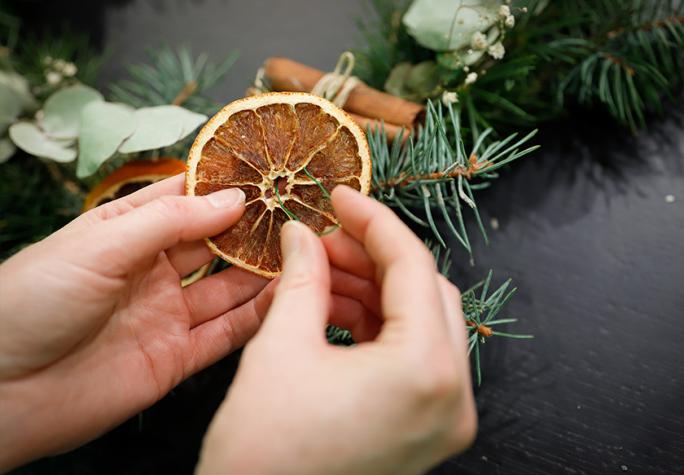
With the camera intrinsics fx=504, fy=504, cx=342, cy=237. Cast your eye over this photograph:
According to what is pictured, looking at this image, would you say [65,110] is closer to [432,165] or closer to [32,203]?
[32,203]

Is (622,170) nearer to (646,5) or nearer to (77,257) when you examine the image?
(646,5)

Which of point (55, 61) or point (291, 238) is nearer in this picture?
point (291, 238)

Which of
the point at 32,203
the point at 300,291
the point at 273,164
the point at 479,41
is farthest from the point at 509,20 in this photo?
the point at 32,203

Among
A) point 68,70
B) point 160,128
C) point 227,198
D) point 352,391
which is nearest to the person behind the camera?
point 352,391

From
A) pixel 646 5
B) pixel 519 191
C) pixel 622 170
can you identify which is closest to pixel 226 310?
pixel 519 191

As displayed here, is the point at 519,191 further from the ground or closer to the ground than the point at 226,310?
closer to the ground

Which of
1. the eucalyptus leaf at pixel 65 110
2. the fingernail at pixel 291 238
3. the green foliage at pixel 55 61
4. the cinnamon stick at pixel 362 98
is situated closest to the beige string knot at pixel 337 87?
the cinnamon stick at pixel 362 98

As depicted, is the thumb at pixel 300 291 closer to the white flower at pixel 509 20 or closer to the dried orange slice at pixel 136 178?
the dried orange slice at pixel 136 178

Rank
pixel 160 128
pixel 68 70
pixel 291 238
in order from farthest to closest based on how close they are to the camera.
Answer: pixel 68 70 < pixel 160 128 < pixel 291 238
